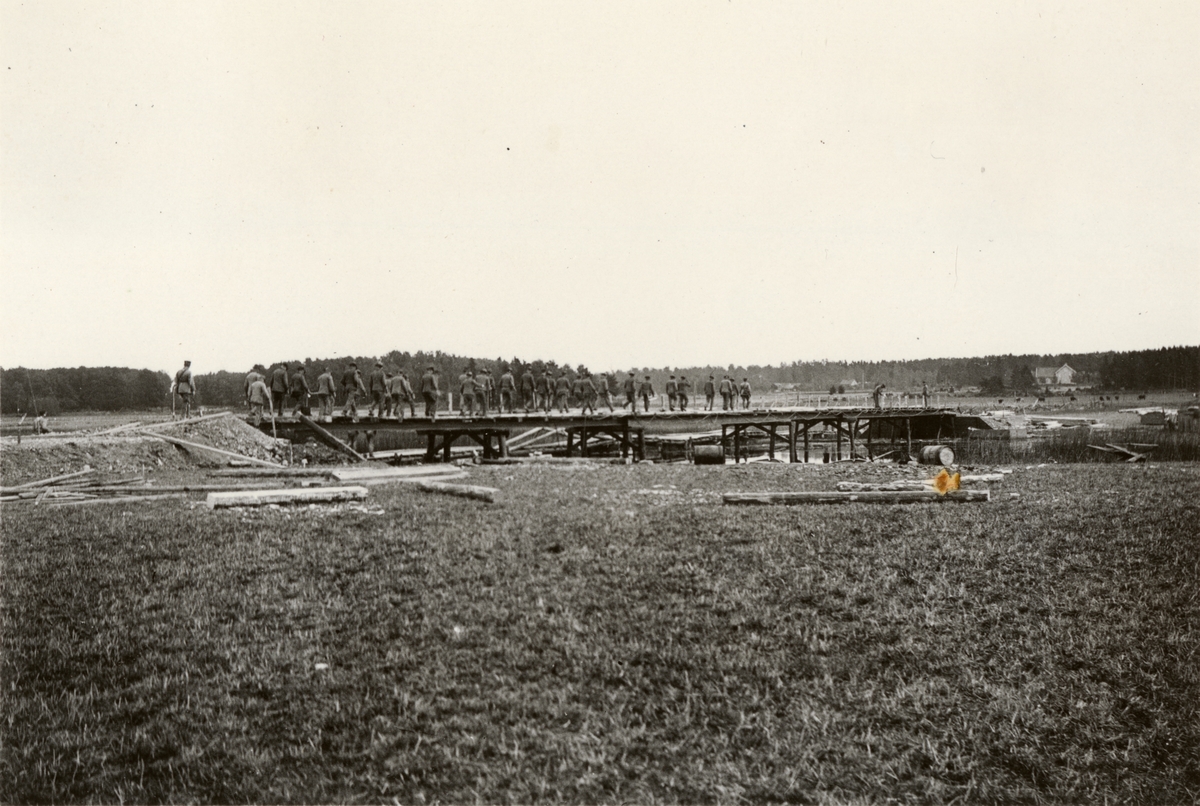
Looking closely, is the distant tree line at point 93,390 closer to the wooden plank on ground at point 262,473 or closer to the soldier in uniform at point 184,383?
the soldier in uniform at point 184,383

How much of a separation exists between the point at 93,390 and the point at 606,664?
87276 mm

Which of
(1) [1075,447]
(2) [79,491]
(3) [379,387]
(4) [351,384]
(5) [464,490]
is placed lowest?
(1) [1075,447]

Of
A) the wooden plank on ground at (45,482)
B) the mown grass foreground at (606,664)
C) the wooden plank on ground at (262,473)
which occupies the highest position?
the wooden plank on ground at (45,482)

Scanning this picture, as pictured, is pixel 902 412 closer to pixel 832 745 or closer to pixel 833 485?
pixel 833 485

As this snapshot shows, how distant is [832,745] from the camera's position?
14.4 ft

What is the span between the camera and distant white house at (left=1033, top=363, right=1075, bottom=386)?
123719mm

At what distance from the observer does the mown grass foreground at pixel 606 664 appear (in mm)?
4086

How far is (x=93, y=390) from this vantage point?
247 ft

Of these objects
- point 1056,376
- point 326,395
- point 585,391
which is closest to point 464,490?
point 326,395

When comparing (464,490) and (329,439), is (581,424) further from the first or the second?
(464,490)

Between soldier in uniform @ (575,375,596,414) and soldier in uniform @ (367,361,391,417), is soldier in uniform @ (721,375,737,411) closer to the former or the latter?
soldier in uniform @ (575,375,596,414)

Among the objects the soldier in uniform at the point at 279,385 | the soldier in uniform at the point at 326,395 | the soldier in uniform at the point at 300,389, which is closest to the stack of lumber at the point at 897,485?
the soldier in uniform at the point at 326,395

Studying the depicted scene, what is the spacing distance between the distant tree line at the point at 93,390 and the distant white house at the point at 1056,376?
421 ft

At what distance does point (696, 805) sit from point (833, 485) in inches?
501
